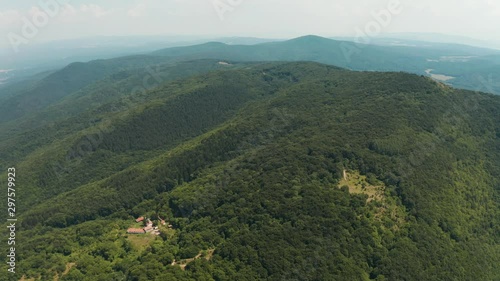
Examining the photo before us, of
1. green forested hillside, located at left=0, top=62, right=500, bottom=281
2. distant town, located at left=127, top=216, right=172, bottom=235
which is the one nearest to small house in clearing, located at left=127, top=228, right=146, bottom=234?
distant town, located at left=127, top=216, right=172, bottom=235

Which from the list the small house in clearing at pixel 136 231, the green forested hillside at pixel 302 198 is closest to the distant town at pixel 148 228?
the small house in clearing at pixel 136 231

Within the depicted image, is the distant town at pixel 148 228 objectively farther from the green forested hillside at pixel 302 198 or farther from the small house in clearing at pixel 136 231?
the green forested hillside at pixel 302 198

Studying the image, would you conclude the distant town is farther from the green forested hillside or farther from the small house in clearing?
the green forested hillside

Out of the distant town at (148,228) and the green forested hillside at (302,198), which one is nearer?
the green forested hillside at (302,198)

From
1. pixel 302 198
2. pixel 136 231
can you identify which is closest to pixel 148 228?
Answer: pixel 136 231

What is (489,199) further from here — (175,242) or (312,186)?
(175,242)

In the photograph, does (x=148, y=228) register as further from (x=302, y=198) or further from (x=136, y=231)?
(x=302, y=198)

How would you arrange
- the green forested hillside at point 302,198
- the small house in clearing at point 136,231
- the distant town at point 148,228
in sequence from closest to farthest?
the green forested hillside at point 302,198 → the small house in clearing at point 136,231 → the distant town at point 148,228

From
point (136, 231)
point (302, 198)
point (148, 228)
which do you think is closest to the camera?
point (302, 198)

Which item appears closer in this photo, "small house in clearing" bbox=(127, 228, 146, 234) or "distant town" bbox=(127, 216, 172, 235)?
"small house in clearing" bbox=(127, 228, 146, 234)
